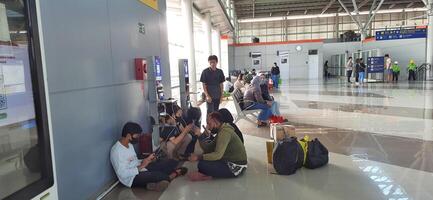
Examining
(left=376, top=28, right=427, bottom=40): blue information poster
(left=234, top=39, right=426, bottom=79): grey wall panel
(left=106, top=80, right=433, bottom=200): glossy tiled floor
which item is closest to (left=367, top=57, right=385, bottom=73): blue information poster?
(left=376, top=28, right=427, bottom=40): blue information poster

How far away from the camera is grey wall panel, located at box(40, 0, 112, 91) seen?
2684 mm

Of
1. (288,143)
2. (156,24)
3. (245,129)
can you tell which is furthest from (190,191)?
(245,129)

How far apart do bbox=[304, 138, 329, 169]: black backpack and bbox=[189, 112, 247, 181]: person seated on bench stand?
2.79 feet

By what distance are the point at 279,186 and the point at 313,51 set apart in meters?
23.1

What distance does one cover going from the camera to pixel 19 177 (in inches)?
52.1

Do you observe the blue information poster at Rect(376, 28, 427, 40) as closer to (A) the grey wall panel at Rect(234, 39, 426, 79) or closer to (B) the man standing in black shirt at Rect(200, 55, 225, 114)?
(A) the grey wall panel at Rect(234, 39, 426, 79)

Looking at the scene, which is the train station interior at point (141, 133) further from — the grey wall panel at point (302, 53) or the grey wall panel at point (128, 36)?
the grey wall panel at point (302, 53)

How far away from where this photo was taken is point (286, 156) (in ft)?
12.9

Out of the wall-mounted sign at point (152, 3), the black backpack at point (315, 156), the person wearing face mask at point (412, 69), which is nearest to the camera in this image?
the black backpack at point (315, 156)

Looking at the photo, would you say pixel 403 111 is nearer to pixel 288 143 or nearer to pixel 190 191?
pixel 288 143

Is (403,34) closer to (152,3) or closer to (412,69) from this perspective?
(412,69)

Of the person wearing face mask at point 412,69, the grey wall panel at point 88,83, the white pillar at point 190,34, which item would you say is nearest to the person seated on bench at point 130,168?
the grey wall panel at point 88,83

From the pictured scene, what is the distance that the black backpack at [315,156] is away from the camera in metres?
4.13

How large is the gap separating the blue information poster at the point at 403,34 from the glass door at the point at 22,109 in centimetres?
2318
